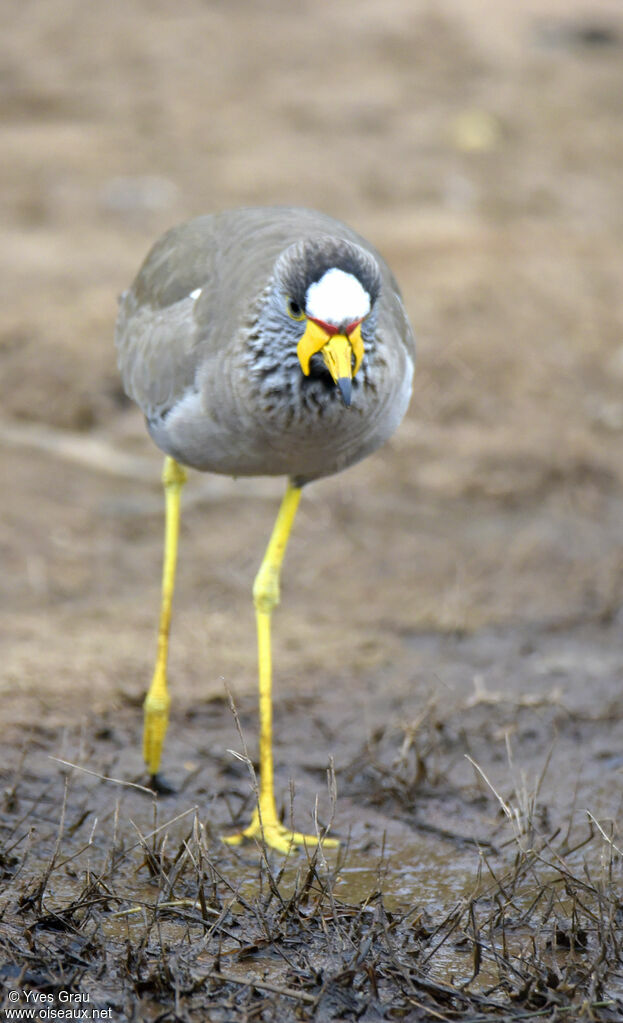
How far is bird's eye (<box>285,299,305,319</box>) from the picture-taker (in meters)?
4.05

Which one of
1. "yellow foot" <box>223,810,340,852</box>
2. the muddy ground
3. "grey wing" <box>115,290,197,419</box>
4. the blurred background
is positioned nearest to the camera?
the muddy ground

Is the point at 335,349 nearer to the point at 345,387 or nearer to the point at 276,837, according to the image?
the point at 345,387

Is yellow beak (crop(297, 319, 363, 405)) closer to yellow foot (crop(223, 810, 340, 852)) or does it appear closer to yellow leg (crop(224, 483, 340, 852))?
yellow leg (crop(224, 483, 340, 852))

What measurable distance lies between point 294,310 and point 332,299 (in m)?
0.20

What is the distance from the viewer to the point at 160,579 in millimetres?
6922

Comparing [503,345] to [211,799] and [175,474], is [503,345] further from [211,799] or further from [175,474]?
[211,799]

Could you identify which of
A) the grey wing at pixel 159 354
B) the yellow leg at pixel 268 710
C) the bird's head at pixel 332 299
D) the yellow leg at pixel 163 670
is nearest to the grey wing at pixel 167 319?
the grey wing at pixel 159 354

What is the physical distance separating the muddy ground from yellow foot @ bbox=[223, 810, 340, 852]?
10 cm

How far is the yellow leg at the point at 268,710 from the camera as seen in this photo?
4594 mm

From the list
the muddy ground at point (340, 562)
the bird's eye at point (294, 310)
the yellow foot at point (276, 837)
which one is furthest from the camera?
the yellow foot at point (276, 837)

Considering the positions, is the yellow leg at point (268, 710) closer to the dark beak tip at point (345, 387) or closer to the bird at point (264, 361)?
the bird at point (264, 361)

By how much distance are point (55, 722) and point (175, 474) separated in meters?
1.15

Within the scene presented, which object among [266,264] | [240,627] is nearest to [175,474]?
[266,264]

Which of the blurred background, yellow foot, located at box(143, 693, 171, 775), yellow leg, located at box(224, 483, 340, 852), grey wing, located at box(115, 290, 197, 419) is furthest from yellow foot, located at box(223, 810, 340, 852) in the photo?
grey wing, located at box(115, 290, 197, 419)
